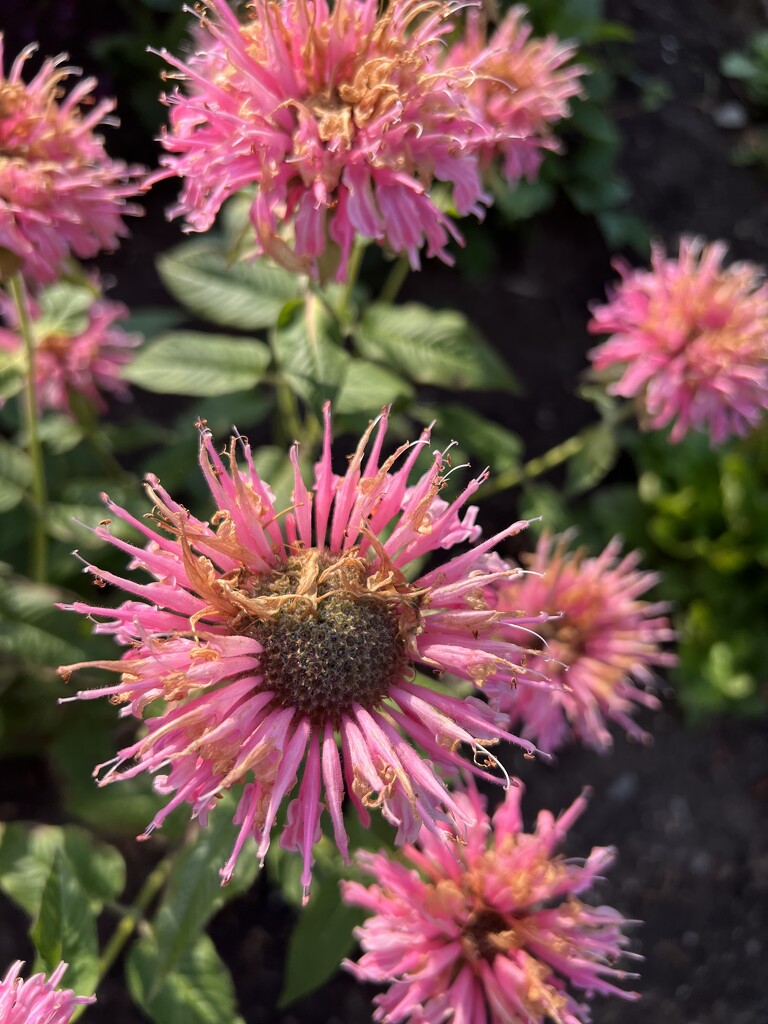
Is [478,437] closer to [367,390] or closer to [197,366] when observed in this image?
[367,390]

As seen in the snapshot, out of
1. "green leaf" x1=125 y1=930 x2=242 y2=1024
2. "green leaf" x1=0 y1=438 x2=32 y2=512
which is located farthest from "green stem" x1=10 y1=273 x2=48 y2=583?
"green leaf" x1=125 y1=930 x2=242 y2=1024

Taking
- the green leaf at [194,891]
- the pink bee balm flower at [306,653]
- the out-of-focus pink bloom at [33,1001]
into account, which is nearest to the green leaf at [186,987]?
the green leaf at [194,891]

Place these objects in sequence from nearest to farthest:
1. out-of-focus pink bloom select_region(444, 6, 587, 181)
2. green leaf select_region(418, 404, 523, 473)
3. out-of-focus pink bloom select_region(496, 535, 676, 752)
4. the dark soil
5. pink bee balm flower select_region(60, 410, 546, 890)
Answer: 1. pink bee balm flower select_region(60, 410, 546, 890)
2. out-of-focus pink bloom select_region(496, 535, 676, 752)
3. out-of-focus pink bloom select_region(444, 6, 587, 181)
4. green leaf select_region(418, 404, 523, 473)
5. the dark soil

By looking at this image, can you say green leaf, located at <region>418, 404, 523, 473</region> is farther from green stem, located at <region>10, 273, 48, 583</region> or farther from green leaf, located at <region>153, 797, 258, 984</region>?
green leaf, located at <region>153, 797, 258, 984</region>

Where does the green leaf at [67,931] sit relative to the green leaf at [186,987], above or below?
above

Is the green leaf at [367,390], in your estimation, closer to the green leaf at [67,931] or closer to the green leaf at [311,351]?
the green leaf at [311,351]

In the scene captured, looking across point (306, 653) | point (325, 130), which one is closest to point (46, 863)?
point (306, 653)

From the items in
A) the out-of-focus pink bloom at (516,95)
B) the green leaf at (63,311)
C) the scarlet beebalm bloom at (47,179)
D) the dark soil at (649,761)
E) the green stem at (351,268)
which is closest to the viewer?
the scarlet beebalm bloom at (47,179)
